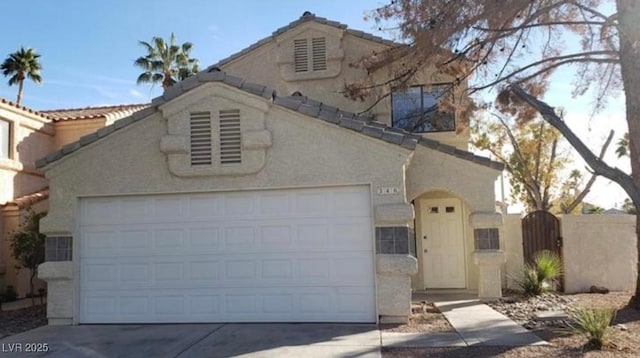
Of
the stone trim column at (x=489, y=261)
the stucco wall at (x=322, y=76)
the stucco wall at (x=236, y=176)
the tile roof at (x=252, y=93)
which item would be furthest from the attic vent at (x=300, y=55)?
the stone trim column at (x=489, y=261)

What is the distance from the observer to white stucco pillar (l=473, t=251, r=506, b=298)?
40.4 feet

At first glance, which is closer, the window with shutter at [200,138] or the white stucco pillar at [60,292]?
the window with shutter at [200,138]

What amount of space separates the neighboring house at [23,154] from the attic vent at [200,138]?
25.6ft

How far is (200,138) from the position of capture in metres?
10.6

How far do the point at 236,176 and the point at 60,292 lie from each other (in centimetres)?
420

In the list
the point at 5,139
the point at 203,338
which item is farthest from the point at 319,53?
the point at 5,139

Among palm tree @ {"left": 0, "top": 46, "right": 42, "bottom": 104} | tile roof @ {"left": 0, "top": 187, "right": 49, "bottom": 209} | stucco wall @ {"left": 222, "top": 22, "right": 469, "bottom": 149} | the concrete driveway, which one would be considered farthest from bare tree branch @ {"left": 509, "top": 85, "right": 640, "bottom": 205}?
palm tree @ {"left": 0, "top": 46, "right": 42, "bottom": 104}

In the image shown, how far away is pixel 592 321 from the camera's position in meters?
7.93

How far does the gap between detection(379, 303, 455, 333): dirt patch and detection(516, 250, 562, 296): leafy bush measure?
317cm

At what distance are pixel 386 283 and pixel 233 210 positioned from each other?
128 inches

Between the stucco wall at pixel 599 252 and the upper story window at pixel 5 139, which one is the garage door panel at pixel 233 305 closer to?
the stucco wall at pixel 599 252

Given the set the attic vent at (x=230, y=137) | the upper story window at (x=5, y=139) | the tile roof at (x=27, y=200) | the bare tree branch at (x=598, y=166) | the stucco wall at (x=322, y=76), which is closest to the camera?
the bare tree branch at (x=598, y=166)

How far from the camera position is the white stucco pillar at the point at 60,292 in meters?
10.6

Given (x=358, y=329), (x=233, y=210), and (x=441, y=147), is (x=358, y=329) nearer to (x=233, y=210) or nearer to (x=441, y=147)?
(x=233, y=210)
